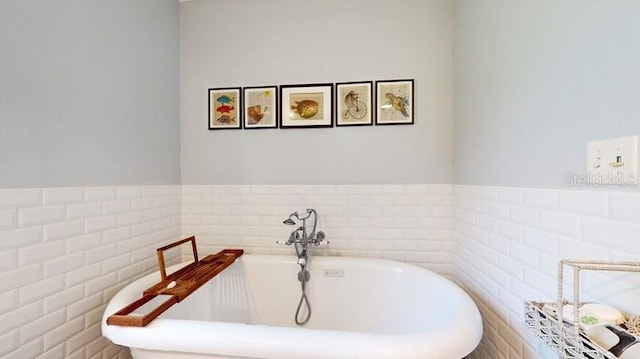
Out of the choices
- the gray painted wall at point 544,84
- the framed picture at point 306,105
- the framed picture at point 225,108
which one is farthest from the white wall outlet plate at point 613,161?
the framed picture at point 225,108

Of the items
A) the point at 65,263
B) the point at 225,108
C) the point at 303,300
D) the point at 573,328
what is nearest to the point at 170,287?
the point at 65,263

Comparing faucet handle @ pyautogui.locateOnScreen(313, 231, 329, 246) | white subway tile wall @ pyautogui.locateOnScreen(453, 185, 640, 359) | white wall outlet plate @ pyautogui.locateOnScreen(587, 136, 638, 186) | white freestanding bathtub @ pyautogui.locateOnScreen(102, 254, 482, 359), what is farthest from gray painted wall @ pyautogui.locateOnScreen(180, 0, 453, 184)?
white wall outlet plate @ pyautogui.locateOnScreen(587, 136, 638, 186)

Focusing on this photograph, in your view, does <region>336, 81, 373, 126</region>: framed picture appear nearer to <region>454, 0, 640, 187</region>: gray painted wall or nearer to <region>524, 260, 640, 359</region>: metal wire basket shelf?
<region>454, 0, 640, 187</region>: gray painted wall

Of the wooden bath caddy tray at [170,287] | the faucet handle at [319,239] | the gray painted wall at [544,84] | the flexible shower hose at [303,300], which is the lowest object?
the flexible shower hose at [303,300]

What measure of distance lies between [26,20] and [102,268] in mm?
1095

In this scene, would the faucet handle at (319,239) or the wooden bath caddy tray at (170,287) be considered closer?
the wooden bath caddy tray at (170,287)

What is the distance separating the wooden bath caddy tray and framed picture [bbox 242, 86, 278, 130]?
89 centimetres

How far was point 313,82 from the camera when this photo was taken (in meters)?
1.88

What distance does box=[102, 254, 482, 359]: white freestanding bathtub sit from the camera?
852 millimetres

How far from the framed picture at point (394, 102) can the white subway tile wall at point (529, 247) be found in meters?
0.59

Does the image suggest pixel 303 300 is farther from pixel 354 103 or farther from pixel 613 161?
pixel 613 161

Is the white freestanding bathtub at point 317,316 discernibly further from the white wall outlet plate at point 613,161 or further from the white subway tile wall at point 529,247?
the white wall outlet plate at point 613,161

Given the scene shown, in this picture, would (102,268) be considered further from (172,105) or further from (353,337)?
(353,337)

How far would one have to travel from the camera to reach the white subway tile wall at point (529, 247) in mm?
679
